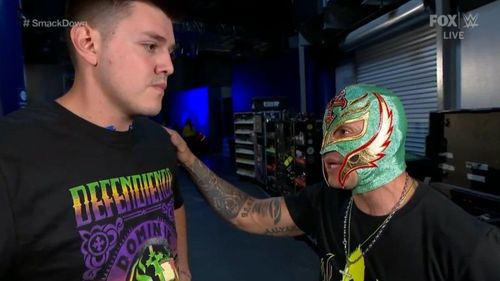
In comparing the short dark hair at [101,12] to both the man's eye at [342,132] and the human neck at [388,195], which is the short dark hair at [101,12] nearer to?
the man's eye at [342,132]

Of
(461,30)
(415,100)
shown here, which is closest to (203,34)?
(415,100)

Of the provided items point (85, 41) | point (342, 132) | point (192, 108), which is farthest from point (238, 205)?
point (192, 108)

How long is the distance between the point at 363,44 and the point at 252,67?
195 inches

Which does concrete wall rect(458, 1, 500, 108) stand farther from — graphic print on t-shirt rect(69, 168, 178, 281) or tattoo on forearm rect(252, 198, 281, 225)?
graphic print on t-shirt rect(69, 168, 178, 281)

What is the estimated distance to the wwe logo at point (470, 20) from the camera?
10.8 feet

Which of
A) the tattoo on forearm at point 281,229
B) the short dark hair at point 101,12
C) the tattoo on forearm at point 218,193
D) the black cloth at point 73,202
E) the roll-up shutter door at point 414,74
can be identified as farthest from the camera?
the roll-up shutter door at point 414,74

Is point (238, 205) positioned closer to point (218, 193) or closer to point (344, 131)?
point (218, 193)

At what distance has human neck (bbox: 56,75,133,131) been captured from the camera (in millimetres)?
1087

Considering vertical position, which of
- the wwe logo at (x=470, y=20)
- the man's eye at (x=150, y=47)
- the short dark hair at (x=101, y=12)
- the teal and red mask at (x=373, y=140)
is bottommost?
the teal and red mask at (x=373, y=140)

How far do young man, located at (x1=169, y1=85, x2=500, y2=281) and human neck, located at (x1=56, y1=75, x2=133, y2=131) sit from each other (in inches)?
28.8

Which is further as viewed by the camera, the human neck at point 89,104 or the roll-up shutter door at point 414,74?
the roll-up shutter door at point 414,74

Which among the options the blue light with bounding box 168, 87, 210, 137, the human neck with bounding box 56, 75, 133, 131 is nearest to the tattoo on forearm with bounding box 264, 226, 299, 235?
the human neck with bounding box 56, 75, 133, 131

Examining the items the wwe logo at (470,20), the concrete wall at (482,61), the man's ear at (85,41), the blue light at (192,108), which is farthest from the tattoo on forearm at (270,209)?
the blue light at (192,108)

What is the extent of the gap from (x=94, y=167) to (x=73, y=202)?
0.12 m
